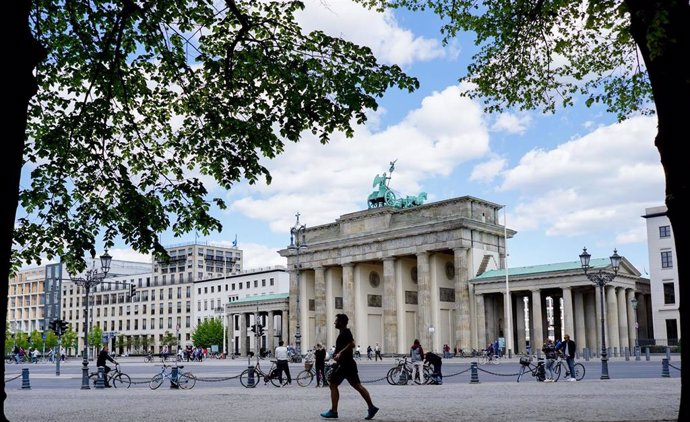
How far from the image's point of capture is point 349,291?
85.2 m

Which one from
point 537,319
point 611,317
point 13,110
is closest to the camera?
point 13,110

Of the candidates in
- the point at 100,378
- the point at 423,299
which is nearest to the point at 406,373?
the point at 100,378

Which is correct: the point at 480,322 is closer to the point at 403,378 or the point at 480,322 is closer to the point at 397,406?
the point at 403,378

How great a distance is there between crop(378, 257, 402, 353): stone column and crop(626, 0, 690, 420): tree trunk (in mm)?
71461

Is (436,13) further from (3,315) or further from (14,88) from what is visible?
(3,315)

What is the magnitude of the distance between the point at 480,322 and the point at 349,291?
17.6m

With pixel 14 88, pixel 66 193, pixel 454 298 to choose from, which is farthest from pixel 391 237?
pixel 14 88

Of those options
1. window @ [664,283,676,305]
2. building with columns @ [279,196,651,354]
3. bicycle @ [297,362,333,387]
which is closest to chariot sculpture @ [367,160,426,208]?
building with columns @ [279,196,651,354]

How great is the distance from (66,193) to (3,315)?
297 inches

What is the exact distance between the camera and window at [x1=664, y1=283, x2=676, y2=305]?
77956mm

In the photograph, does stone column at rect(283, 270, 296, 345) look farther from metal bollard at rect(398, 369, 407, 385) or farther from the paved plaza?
the paved plaza

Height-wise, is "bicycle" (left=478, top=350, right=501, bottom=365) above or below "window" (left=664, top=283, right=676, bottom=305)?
below

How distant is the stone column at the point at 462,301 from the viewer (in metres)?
73.2

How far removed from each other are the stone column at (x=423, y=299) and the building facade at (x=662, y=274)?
23929 mm
